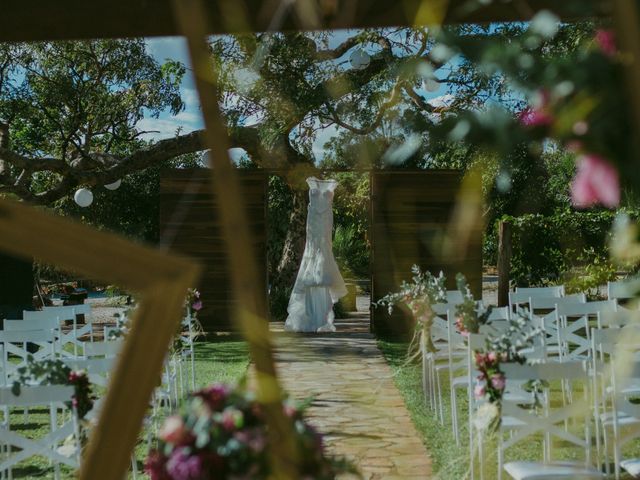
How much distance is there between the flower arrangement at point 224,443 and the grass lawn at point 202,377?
3630 mm

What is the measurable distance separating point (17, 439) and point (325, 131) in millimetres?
9313

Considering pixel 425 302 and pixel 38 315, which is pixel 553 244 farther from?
pixel 38 315

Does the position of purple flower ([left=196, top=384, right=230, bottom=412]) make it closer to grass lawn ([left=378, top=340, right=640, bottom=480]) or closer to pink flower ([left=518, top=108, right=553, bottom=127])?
pink flower ([left=518, top=108, right=553, bottom=127])

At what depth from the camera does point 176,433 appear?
1.48 meters

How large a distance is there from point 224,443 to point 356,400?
5741 millimetres

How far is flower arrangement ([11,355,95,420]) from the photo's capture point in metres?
3.43

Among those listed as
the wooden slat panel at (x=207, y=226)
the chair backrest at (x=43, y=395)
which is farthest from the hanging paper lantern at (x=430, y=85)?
the chair backrest at (x=43, y=395)

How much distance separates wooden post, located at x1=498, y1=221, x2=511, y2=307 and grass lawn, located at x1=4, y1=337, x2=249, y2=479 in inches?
149

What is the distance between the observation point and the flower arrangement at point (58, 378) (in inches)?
135

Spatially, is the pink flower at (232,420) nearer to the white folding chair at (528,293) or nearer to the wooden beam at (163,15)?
the wooden beam at (163,15)

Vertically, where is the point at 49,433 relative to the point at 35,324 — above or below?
below

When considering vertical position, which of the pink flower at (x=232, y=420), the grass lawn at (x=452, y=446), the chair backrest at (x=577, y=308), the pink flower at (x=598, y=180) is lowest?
the grass lawn at (x=452, y=446)

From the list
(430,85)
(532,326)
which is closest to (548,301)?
(532,326)

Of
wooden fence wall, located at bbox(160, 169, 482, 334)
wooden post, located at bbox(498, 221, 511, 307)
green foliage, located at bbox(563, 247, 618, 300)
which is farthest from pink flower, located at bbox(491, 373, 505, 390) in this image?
wooden post, located at bbox(498, 221, 511, 307)
